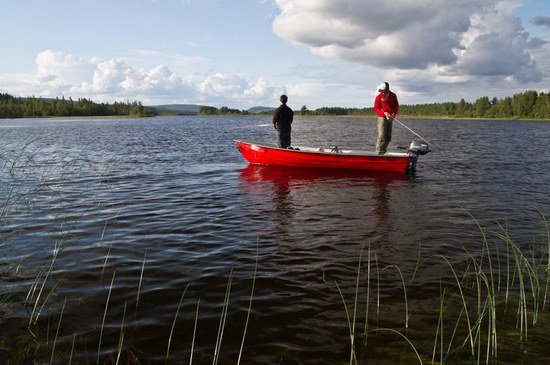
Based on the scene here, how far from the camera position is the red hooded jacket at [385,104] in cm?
1446

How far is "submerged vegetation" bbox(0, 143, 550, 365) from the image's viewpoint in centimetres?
393

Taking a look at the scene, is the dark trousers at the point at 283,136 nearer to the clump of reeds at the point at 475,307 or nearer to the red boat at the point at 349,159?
the red boat at the point at 349,159

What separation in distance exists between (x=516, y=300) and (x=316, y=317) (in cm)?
288

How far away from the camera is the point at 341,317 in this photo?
185 inches

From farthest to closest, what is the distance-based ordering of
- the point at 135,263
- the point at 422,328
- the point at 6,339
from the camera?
the point at 135,263
the point at 422,328
the point at 6,339

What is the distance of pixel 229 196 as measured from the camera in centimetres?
1163

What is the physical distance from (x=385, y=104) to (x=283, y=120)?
415 centimetres

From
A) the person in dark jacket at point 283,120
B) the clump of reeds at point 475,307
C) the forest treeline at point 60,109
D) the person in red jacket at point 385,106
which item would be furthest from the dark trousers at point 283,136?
the forest treeline at point 60,109

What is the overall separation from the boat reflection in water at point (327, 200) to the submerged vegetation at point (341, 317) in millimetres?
1646

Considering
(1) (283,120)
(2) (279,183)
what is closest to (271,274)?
(2) (279,183)

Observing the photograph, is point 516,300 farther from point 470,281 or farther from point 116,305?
point 116,305

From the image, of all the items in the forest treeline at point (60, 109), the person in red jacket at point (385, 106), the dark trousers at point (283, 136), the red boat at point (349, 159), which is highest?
the forest treeline at point (60, 109)

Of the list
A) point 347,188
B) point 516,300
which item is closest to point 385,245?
point 516,300

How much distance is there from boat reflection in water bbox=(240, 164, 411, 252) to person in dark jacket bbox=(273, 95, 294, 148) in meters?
1.32
